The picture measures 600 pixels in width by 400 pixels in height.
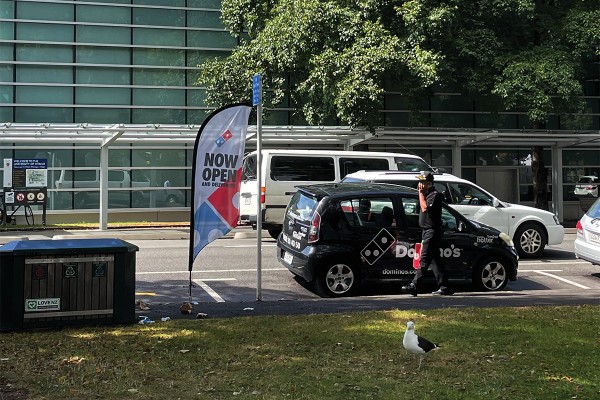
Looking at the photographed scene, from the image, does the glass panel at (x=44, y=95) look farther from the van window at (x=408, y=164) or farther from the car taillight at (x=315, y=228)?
the car taillight at (x=315, y=228)

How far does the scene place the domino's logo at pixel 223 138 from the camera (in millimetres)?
8492

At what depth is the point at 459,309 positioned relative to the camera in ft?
27.6

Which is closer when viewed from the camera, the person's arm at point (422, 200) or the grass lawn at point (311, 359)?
the grass lawn at point (311, 359)

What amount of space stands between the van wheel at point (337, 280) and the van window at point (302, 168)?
6911 millimetres

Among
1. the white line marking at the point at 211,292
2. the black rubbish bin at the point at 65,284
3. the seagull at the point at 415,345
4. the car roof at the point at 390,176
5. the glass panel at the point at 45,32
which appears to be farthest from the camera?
→ the glass panel at the point at 45,32

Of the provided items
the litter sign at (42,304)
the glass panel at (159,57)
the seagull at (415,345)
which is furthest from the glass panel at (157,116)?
the seagull at (415,345)

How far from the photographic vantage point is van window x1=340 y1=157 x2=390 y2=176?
17.3 m

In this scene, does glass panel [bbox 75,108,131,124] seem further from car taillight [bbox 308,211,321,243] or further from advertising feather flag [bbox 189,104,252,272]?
advertising feather flag [bbox 189,104,252,272]

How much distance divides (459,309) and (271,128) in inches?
532

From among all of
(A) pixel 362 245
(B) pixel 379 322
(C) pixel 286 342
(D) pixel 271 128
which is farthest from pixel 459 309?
(D) pixel 271 128

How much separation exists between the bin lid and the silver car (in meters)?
8.38

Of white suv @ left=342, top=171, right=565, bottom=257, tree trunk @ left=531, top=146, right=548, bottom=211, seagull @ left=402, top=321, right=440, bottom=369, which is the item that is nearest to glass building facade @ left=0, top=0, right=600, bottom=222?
tree trunk @ left=531, top=146, right=548, bottom=211

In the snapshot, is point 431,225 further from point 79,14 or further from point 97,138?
point 79,14

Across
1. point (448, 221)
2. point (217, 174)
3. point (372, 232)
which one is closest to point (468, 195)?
point (448, 221)
